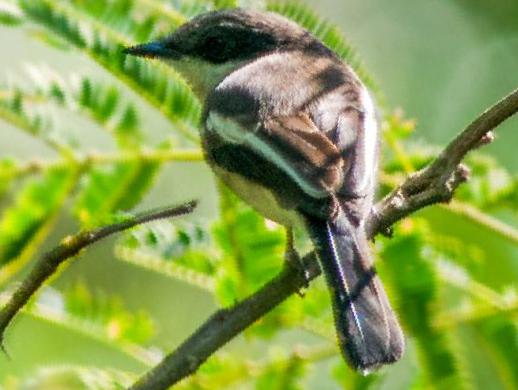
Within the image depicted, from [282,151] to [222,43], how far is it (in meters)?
1.12

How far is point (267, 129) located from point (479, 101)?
3.52 metres

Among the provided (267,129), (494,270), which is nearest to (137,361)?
(267,129)

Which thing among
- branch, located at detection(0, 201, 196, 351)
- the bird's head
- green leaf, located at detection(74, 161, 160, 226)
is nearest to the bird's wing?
green leaf, located at detection(74, 161, 160, 226)

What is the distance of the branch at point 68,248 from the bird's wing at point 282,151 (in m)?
0.68

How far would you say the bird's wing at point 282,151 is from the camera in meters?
3.49

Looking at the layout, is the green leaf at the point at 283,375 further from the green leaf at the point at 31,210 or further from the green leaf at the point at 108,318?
the green leaf at the point at 31,210

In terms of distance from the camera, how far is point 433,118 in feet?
22.3

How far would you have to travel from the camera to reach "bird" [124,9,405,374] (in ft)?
11.0

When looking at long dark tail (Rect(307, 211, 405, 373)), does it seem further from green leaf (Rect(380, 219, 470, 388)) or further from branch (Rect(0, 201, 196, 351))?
branch (Rect(0, 201, 196, 351))

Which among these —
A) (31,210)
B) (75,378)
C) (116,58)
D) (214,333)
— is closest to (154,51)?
(116,58)

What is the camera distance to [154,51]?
418 cm

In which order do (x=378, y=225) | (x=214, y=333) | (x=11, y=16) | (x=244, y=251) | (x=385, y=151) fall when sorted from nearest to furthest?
(x=214, y=333)
(x=378, y=225)
(x=244, y=251)
(x=11, y=16)
(x=385, y=151)

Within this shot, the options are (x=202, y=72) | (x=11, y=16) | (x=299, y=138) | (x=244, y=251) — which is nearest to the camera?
(x=299, y=138)

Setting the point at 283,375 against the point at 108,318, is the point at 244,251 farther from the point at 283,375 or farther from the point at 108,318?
the point at 108,318
